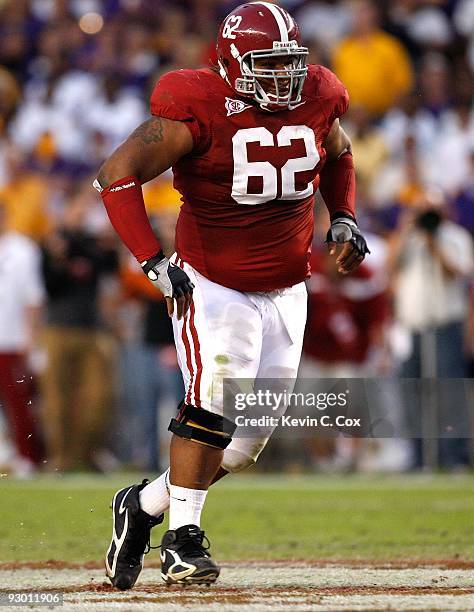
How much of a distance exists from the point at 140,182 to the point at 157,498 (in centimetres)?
124

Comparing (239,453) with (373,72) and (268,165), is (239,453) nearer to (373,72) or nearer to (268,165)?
(268,165)

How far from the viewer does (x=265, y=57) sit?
16.6 feet

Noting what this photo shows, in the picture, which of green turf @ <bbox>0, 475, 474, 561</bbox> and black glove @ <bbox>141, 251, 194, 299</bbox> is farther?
green turf @ <bbox>0, 475, 474, 561</bbox>

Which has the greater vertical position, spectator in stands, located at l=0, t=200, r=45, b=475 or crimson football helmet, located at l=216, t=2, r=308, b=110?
crimson football helmet, located at l=216, t=2, r=308, b=110

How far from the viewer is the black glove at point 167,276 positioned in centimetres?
496

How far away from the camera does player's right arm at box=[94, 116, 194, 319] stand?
499cm

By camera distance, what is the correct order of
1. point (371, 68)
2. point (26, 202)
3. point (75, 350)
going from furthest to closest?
1. point (371, 68)
2. point (26, 202)
3. point (75, 350)

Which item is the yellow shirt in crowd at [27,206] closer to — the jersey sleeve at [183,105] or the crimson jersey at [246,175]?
the crimson jersey at [246,175]

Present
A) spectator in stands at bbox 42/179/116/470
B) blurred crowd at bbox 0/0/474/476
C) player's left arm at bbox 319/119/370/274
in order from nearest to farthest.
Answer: player's left arm at bbox 319/119/370/274, blurred crowd at bbox 0/0/474/476, spectator in stands at bbox 42/179/116/470

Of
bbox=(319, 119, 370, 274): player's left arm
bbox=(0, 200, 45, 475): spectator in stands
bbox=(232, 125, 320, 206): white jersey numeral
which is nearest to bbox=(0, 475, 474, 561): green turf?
bbox=(0, 200, 45, 475): spectator in stands

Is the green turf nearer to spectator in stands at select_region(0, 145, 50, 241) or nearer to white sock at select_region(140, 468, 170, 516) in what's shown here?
white sock at select_region(140, 468, 170, 516)

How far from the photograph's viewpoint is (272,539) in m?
7.13

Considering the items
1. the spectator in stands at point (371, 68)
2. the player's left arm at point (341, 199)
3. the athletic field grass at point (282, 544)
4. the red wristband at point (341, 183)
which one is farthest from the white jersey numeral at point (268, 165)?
the spectator in stands at point (371, 68)

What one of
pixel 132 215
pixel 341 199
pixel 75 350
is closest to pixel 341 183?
pixel 341 199
